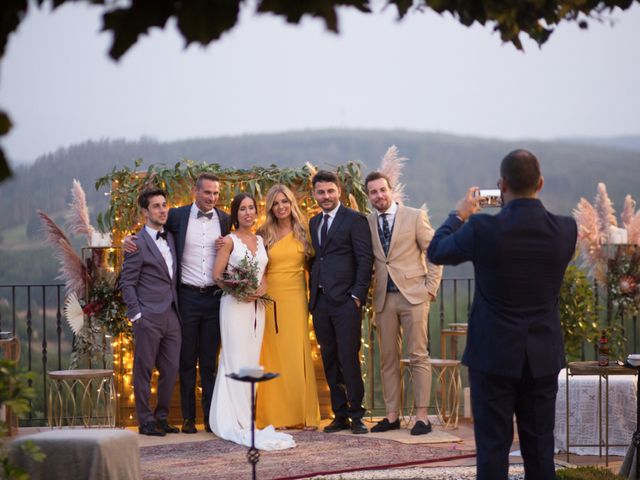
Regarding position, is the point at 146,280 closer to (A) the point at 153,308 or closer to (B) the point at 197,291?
(A) the point at 153,308

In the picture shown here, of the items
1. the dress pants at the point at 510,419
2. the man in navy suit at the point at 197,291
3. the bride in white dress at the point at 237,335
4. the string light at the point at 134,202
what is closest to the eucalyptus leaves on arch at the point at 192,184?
the string light at the point at 134,202

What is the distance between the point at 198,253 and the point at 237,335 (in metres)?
0.66

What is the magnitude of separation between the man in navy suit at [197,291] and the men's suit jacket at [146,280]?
0.57 feet

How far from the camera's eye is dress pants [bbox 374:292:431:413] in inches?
266

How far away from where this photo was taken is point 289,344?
279 inches

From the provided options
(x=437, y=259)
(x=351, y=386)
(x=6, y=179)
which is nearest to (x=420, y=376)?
(x=351, y=386)

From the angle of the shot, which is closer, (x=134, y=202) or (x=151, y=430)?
(x=151, y=430)

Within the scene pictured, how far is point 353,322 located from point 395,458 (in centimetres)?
121

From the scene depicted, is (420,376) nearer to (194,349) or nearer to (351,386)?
(351,386)

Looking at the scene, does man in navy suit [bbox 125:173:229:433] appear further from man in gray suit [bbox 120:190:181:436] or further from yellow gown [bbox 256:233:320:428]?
yellow gown [bbox 256:233:320:428]

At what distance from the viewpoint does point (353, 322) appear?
6.79 metres

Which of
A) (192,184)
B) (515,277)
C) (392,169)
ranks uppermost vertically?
(392,169)

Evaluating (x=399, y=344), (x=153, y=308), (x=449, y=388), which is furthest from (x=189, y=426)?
(x=449, y=388)

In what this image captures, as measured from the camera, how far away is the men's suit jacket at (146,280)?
6801mm
